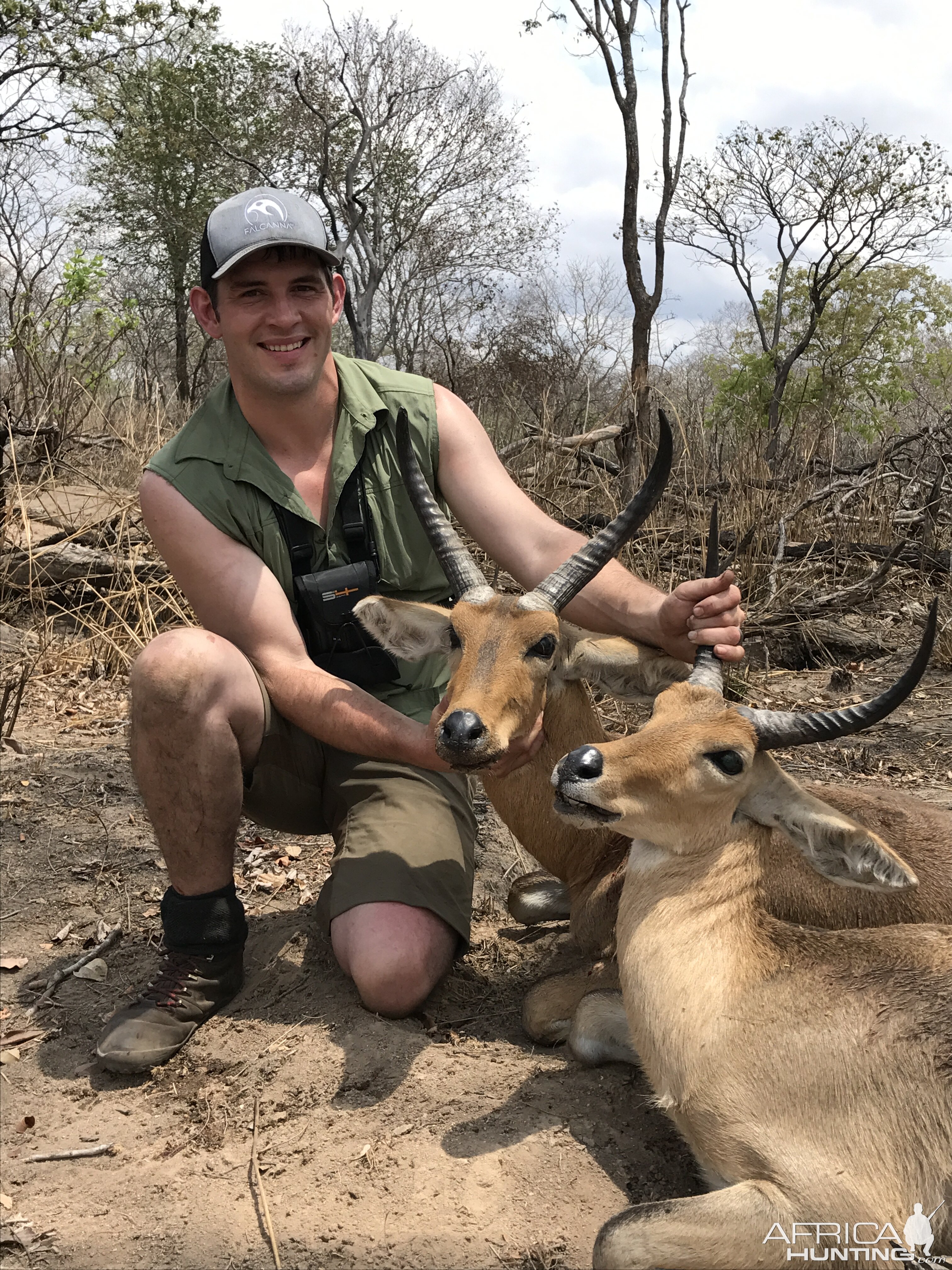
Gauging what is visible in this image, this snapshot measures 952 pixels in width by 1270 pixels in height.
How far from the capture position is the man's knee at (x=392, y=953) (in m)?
4.08

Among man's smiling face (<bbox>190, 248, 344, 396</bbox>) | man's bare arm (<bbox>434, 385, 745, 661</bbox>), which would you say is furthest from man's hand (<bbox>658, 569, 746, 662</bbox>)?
man's smiling face (<bbox>190, 248, 344, 396</bbox>)

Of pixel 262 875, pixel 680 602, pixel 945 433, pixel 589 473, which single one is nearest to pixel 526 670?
pixel 680 602

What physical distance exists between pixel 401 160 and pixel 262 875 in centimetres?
2691

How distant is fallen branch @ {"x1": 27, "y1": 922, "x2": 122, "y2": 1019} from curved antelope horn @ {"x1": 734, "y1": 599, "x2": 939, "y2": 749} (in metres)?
2.93

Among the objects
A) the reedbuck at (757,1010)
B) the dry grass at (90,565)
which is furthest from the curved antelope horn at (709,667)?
the dry grass at (90,565)

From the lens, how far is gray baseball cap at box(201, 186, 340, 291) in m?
4.62

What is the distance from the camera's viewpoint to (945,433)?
10.8 m

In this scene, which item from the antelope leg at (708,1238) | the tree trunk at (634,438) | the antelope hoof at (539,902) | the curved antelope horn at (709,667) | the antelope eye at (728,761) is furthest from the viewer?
the tree trunk at (634,438)

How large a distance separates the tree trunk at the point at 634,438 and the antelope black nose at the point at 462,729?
595 centimetres

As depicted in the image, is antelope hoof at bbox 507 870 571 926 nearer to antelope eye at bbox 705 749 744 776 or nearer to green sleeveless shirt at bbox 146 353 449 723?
green sleeveless shirt at bbox 146 353 449 723

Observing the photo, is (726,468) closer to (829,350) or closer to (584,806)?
(584,806)

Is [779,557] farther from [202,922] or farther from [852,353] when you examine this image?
[852,353]

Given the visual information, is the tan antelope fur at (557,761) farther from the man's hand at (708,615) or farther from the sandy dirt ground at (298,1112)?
the sandy dirt ground at (298,1112)

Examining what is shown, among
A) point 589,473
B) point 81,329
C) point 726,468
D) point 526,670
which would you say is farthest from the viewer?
point 81,329
